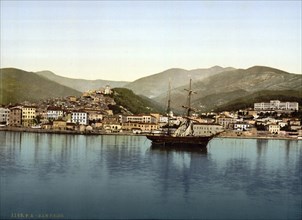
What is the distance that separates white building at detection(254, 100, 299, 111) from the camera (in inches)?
1049

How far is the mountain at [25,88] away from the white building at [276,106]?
1262cm

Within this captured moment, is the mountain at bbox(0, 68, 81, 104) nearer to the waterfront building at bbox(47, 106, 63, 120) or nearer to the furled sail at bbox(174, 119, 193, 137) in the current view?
the waterfront building at bbox(47, 106, 63, 120)

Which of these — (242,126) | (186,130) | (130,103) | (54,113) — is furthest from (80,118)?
(242,126)

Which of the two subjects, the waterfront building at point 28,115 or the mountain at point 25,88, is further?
the mountain at point 25,88

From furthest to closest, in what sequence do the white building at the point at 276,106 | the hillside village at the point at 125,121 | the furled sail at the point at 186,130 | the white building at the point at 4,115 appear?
the white building at the point at 276,106, the white building at the point at 4,115, the hillside village at the point at 125,121, the furled sail at the point at 186,130

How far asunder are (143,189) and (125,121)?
1756 cm

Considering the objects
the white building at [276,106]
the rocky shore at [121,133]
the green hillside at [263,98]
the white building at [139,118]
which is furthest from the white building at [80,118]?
the white building at [276,106]

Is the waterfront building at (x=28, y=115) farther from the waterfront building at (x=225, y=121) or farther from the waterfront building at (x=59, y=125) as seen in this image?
the waterfront building at (x=225, y=121)

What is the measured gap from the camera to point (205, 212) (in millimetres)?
5520

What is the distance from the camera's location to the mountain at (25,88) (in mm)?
27031

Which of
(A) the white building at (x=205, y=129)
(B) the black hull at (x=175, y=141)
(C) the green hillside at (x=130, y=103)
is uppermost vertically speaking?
(C) the green hillside at (x=130, y=103)

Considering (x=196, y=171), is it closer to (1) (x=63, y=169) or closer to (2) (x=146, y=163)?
(2) (x=146, y=163)

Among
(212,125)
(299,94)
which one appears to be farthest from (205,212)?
(299,94)

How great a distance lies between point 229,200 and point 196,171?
2.74 metres
